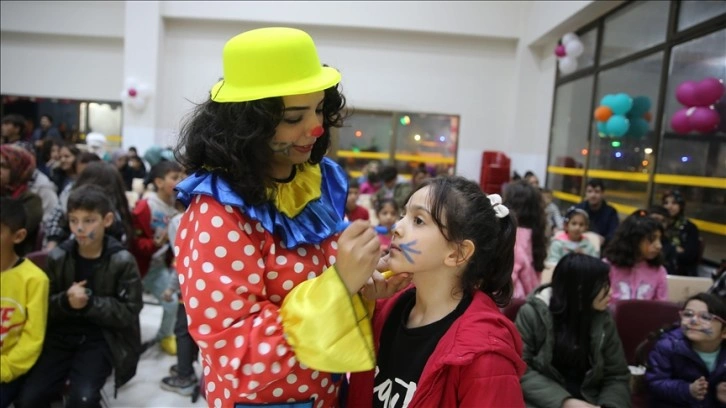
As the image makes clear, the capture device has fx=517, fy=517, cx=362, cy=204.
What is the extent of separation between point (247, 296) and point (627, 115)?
591 cm

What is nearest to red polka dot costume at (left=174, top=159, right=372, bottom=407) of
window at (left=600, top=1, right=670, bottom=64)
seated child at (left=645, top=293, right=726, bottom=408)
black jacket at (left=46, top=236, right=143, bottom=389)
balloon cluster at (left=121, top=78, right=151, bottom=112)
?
black jacket at (left=46, top=236, right=143, bottom=389)

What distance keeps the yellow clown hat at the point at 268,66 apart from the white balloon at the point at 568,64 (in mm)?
7445

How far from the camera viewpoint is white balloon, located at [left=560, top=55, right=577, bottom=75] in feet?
24.9

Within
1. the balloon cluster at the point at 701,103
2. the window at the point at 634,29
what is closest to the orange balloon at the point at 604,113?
the window at the point at 634,29

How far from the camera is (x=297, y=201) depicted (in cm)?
117

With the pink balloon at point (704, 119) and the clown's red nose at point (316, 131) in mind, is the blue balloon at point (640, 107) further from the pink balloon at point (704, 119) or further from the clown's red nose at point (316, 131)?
the clown's red nose at point (316, 131)

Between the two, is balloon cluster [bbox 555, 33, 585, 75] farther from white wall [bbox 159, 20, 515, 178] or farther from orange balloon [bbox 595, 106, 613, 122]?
orange balloon [bbox 595, 106, 613, 122]

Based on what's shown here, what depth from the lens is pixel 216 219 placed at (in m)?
0.99

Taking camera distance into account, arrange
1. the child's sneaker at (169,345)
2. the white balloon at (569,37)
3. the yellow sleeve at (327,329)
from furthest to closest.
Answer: the white balloon at (569,37)
the child's sneaker at (169,345)
the yellow sleeve at (327,329)

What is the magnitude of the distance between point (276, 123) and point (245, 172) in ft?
0.39

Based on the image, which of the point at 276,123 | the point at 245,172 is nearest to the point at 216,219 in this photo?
the point at 245,172

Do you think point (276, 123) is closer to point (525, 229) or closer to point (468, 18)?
point (525, 229)

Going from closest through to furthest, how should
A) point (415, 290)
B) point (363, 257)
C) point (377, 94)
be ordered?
point (363, 257) → point (415, 290) → point (377, 94)

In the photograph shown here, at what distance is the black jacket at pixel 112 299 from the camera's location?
91.6 inches
